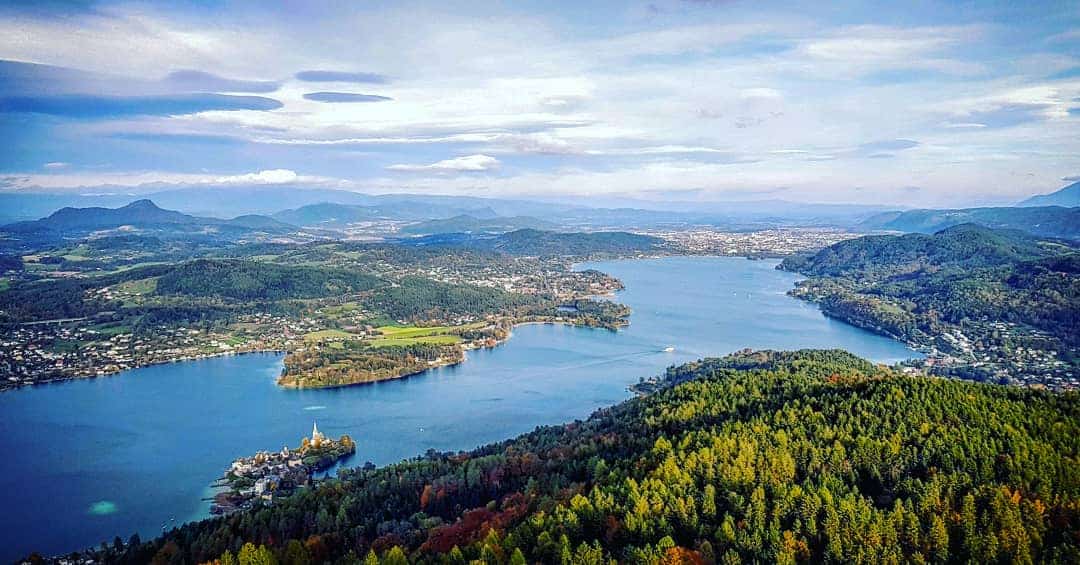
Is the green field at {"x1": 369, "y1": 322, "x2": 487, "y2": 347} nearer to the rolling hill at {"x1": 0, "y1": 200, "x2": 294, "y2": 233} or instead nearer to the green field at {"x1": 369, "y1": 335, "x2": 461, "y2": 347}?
the green field at {"x1": 369, "y1": 335, "x2": 461, "y2": 347}

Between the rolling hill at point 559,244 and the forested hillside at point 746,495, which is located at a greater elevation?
the rolling hill at point 559,244

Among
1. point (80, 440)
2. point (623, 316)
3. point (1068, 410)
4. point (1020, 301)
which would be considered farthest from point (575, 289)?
point (1068, 410)

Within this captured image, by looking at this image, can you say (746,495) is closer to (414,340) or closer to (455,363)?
(455,363)

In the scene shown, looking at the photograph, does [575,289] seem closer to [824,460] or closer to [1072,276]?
[1072,276]

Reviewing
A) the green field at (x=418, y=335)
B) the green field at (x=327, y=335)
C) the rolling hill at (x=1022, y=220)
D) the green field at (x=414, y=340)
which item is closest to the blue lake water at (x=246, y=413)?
the green field at (x=414, y=340)

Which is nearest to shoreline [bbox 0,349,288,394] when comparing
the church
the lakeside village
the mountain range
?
the church

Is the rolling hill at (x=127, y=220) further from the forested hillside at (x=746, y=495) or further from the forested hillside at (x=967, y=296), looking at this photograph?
the forested hillside at (x=746, y=495)
